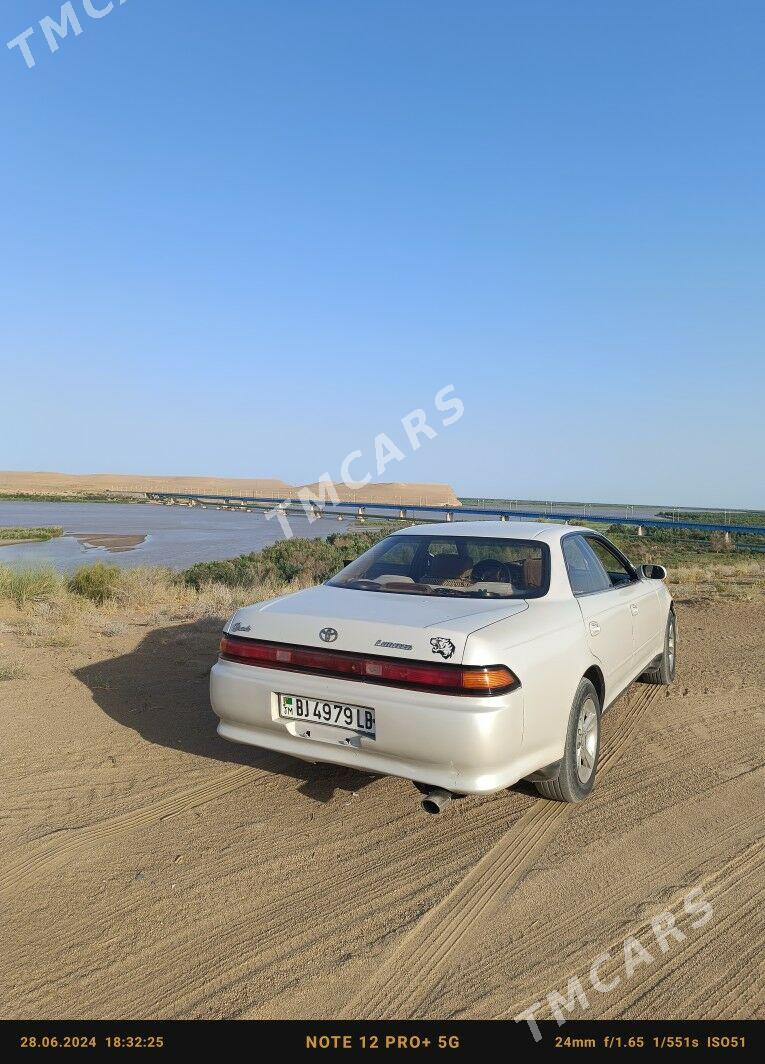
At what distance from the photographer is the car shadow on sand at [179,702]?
4565mm

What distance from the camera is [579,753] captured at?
412cm

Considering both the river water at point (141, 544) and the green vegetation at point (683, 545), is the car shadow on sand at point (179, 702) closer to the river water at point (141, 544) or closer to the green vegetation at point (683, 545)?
the river water at point (141, 544)

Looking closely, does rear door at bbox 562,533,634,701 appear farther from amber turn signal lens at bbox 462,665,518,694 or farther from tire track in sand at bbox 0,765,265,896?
tire track in sand at bbox 0,765,265,896

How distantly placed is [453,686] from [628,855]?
4.15ft

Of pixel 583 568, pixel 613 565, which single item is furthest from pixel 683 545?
pixel 583 568

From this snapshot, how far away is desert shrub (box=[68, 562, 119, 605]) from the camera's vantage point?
12.8m

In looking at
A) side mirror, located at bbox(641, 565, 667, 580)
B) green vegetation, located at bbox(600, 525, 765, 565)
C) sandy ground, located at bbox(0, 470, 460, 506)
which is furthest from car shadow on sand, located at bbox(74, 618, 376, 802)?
sandy ground, located at bbox(0, 470, 460, 506)

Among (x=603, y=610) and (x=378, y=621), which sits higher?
(x=378, y=621)

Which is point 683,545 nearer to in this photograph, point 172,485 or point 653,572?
point 653,572

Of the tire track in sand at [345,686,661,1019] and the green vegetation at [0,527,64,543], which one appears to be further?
the green vegetation at [0,527,64,543]

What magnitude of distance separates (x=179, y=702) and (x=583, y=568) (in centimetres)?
349

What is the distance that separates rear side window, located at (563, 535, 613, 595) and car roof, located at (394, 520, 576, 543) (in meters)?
0.10

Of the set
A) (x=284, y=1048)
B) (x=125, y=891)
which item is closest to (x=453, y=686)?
(x=284, y=1048)

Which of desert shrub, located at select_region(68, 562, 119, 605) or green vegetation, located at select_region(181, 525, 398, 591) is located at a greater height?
desert shrub, located at select_region(68, 562, 119, 605)
